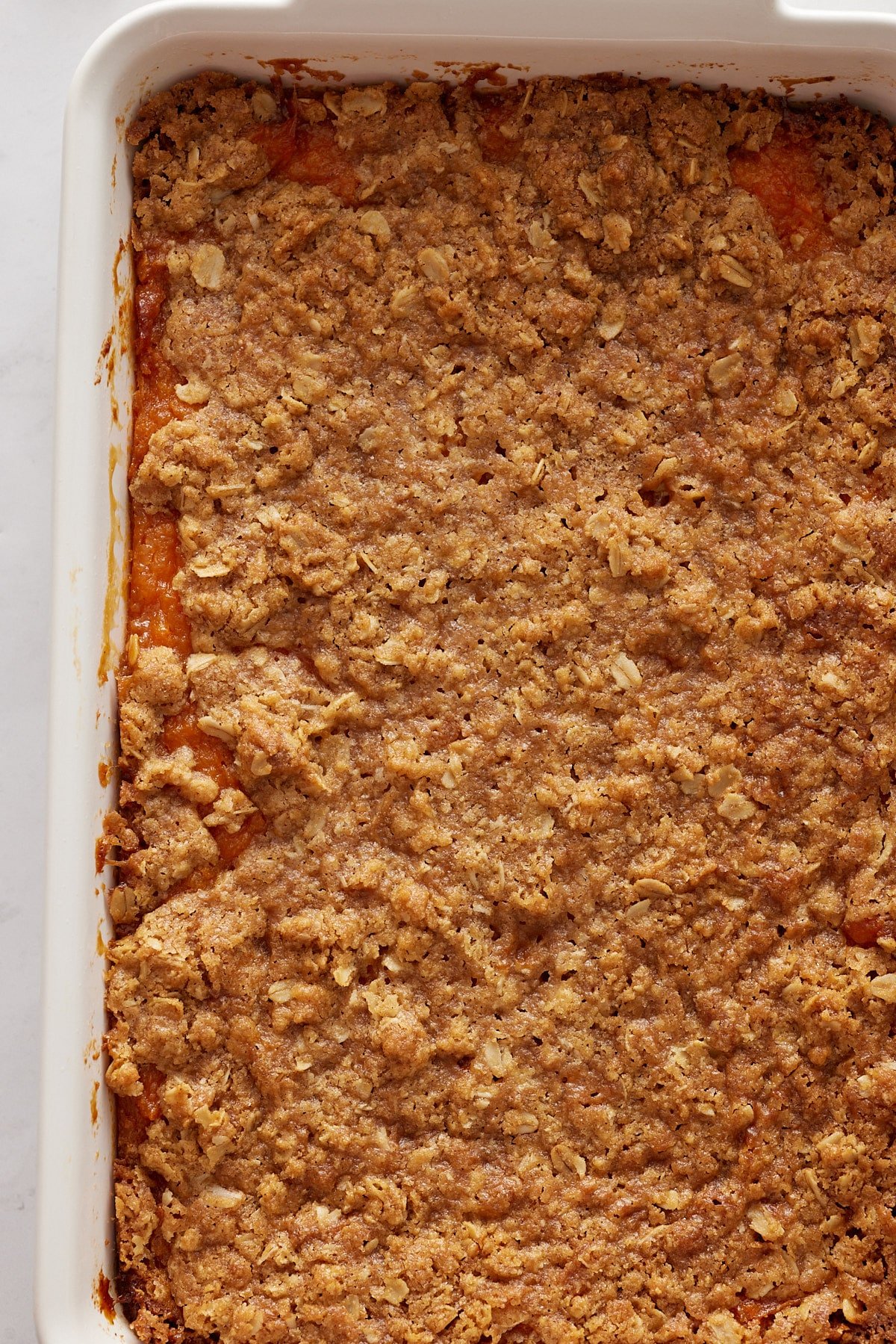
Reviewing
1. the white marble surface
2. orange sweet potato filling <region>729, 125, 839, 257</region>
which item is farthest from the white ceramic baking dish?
the white marble surface

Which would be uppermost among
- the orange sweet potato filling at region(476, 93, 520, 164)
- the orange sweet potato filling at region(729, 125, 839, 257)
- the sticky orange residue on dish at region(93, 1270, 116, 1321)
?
the orange sweet potato filling at region(476, 93, 520, 164)

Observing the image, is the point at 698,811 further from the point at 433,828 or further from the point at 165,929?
the point at 165,929

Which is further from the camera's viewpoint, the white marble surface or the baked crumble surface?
the white marble surface

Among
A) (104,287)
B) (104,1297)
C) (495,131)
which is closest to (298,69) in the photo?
(495,131)

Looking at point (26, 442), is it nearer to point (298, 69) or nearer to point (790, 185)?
point (298, 69)

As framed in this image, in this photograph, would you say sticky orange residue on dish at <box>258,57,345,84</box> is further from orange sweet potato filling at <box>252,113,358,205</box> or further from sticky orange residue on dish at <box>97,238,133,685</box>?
sticky orange residue on dish at <box>97,238,133,685</box>

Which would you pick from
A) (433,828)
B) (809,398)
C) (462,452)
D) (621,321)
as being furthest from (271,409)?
(809,398)

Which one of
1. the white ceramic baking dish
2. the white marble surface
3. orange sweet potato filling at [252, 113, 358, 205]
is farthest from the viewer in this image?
the white marble surface

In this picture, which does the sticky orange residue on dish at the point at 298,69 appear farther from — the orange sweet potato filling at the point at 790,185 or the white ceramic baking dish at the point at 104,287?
the orange sweet potato filling at the point at 790,185

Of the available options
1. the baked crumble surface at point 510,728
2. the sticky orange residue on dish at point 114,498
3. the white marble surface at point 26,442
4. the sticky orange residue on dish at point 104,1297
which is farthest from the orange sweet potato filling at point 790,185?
the sticky orange residue on dish at point 104,1297
